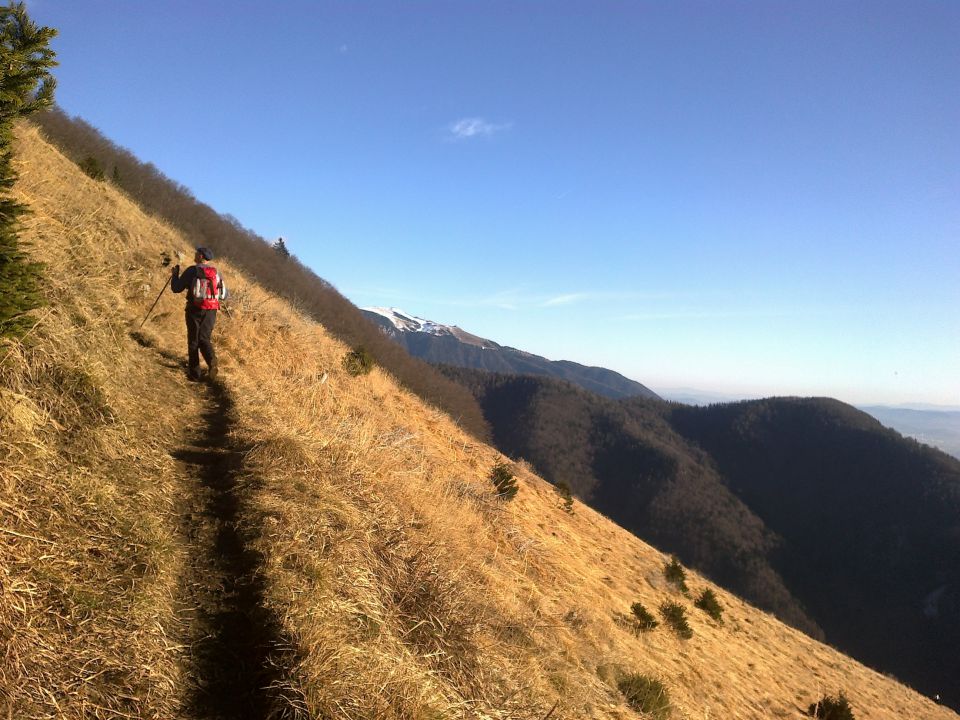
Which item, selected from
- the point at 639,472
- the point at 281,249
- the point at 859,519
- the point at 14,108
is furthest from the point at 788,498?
the point at 14,108

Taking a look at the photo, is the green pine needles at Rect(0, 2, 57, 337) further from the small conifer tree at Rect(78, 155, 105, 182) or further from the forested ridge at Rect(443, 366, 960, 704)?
the forested ridge at Rect(443, 366, 960, 704)

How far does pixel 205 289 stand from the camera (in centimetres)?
752

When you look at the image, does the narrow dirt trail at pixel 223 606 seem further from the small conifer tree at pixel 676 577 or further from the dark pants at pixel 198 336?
the small conifer tree at pixel 676 577

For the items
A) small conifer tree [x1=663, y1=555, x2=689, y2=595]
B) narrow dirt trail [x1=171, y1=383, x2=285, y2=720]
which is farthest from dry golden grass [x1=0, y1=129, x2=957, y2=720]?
small conifer tree [x1=663, y1=555, x2=689, y2=595]

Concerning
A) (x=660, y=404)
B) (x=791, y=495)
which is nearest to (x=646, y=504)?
(x=791, y=495)

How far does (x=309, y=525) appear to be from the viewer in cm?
382

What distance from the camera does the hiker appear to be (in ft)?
24.3

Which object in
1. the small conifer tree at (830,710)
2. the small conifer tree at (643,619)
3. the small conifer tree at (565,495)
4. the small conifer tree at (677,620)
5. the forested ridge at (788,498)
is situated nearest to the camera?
the small conifer tree at (643,619)

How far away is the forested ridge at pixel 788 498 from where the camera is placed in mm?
103562

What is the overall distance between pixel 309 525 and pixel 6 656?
1.89 metres

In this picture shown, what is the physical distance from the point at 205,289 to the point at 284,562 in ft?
18.5

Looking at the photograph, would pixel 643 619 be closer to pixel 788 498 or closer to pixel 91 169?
pixel 91 169

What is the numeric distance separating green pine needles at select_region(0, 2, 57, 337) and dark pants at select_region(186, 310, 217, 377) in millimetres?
3707

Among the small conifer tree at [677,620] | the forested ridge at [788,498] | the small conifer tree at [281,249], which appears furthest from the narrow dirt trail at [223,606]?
the forested ridge at [788,498]
